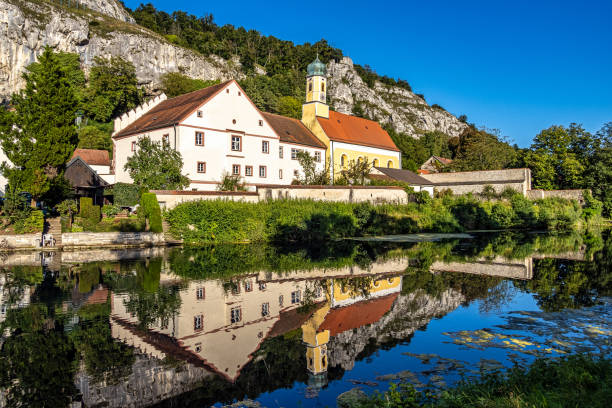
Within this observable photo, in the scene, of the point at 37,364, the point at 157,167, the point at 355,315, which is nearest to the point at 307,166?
the point at 157,167

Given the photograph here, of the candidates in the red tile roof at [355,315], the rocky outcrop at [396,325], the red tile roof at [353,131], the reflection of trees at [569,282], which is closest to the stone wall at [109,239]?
the red tile roof at [355,315]

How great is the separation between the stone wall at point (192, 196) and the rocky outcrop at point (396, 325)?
18.6m

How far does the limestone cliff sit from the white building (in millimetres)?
41676

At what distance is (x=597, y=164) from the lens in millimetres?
50438

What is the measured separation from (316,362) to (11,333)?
21.6ft

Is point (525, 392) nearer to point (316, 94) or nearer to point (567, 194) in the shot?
point (316, 94)

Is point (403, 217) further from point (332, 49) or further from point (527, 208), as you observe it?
point (332, 49)

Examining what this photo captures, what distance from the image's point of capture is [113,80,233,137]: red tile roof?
115 feet

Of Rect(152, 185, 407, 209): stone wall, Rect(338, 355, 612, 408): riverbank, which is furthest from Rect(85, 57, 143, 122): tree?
Rect(338, 355, 612, 408): riverbank

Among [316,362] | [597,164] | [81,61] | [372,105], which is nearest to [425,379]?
[316,362]

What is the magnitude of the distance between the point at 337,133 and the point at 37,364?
44.8 m

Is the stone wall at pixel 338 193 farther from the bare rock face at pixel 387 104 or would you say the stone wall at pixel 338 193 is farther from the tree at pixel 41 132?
the bare rock face at pixel 387 104

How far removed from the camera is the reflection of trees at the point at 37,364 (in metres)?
6.30

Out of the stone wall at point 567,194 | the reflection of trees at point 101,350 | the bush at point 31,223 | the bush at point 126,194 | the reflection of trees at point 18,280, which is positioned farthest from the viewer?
the stone wall at point 567,194
